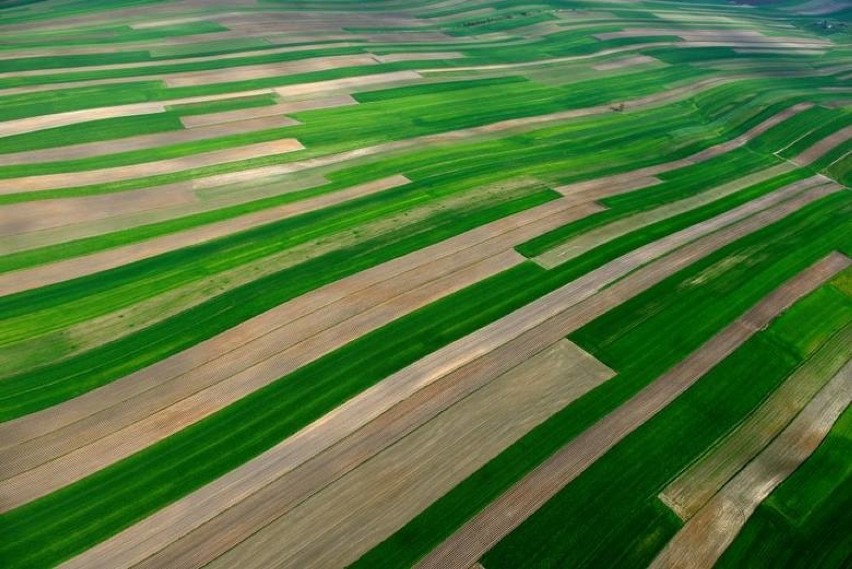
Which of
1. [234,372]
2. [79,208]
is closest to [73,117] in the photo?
[79,208]

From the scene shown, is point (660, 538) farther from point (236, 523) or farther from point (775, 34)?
point (775, 34)

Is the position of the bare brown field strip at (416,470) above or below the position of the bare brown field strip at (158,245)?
above

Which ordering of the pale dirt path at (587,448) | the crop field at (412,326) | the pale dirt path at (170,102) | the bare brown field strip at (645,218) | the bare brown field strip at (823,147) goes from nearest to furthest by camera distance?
1. the pale dirt path at (587,448)
2. the crop field at (412,326)
3. the bare brown field strip at (645,218)
4. the pale dirt path at (170,102)
5. the bare brown field strip at (823,147)

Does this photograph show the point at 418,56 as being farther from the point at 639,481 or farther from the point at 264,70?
the point at 639,481

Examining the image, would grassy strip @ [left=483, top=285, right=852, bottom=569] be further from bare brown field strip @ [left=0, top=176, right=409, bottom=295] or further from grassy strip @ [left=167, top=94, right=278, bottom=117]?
grassy strip @ [left=167, top=94, right=278, bottom=117]

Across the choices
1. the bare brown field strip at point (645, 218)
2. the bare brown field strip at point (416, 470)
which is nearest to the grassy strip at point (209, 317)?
the bare brown field strip at point (645, 218)

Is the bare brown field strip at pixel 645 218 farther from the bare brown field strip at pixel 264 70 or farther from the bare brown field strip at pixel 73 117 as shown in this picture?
the bare brown field strip at pixel 264 70
